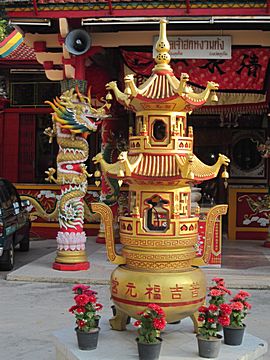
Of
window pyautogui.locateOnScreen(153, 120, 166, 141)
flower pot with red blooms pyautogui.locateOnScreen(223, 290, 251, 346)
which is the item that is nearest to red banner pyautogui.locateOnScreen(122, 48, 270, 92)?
window pyautogui.locateOnScreen(153, 120, 166, 141)

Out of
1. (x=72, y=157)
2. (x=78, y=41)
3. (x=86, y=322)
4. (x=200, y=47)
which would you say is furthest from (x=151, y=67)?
(x=86, y=322)

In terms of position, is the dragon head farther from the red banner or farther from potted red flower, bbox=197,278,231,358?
potted red flower, bbox=197,278,231,358

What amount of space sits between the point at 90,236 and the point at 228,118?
4.69 m

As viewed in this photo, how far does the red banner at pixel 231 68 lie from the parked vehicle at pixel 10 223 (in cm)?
367

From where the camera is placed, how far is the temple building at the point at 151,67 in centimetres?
936

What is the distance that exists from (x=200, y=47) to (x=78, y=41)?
2085mm

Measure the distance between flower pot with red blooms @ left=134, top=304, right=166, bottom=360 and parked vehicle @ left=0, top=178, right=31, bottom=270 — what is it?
5.61 metres

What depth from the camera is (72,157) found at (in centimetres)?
1017

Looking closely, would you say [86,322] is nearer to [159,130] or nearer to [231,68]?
[159,130]

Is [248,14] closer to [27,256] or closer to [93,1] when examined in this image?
[93,1]

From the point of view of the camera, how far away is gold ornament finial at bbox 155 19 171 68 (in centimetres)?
585

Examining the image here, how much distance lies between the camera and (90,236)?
14633mm

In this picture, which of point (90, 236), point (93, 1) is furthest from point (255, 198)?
point (93, 1)

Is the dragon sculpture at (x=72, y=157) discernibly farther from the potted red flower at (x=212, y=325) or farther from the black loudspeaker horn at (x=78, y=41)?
the potted red flower at (x=212, y=325)
